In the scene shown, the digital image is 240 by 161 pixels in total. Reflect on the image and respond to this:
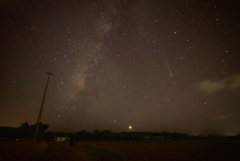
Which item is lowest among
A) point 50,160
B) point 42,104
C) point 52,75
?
point 50,160

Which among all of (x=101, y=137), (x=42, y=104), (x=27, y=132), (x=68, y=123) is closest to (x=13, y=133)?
(x=27, y=132)

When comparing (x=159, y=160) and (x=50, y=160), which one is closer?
(x=50, y=160)

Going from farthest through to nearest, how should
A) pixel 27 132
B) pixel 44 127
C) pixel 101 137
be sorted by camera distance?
pixel 44 127
pixel 101 137
pixel 27 132

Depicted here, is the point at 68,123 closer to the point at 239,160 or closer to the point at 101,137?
the point at 101,137

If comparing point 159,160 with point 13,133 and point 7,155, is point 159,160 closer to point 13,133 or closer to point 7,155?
point 7,155

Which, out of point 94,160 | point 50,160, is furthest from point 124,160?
point 50,160

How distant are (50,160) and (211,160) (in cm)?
1442

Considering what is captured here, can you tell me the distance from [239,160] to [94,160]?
13.1 m

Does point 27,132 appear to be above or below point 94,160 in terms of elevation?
above

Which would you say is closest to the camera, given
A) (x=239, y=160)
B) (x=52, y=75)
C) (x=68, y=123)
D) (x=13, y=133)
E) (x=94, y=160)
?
(x=94, y=160)

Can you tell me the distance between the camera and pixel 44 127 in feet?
341

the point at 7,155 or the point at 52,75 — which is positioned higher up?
the point at 52,75

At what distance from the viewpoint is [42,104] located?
28.3 meters

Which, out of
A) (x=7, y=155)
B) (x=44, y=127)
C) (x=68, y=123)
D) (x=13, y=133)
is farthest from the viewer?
(x=44, y=127)
